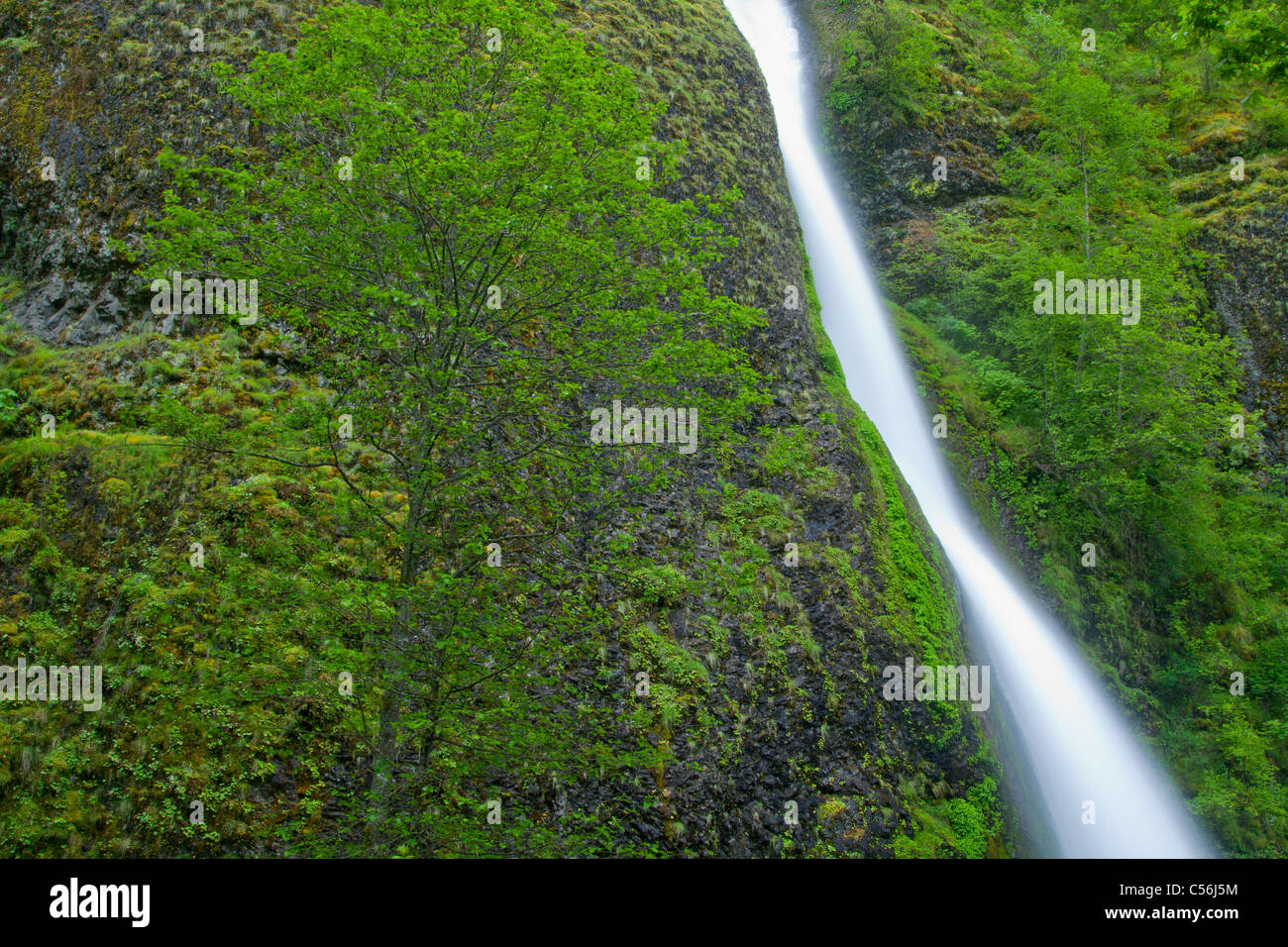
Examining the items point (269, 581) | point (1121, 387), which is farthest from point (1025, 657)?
point (269, 581)

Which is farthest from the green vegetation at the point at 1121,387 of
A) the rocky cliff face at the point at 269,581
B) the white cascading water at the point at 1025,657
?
the rocky cliff face at the point at 269,581

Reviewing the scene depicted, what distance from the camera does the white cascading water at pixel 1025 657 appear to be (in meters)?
13.6

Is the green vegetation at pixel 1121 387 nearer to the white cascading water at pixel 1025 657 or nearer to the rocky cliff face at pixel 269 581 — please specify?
the white cascading water at pixel 1025 657

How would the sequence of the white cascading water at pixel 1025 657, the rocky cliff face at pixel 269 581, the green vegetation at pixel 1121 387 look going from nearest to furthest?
the rocky cliff face at pixel 269 581 → the white cascading water at pixel 1025 657 → the green vegetation at pixel 1121 387

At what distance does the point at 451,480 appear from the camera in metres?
5.90

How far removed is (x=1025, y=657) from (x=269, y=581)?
45.3 feet

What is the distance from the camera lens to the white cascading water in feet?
44.6

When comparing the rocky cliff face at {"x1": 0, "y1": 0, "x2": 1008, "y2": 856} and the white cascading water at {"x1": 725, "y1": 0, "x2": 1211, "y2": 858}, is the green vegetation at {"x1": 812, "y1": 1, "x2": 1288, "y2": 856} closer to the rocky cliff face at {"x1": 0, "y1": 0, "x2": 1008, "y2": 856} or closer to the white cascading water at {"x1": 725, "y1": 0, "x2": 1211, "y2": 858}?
the white cascading water at {"x1": 725, "y1": 0, "x2": 1211, "y2": 858}

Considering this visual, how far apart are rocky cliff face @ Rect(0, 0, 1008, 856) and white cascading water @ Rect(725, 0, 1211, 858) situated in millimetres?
2320

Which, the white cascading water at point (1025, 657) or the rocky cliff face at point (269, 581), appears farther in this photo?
the white cascading water at point (1025, 657)

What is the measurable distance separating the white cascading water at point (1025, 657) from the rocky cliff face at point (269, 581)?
2.32 meters
